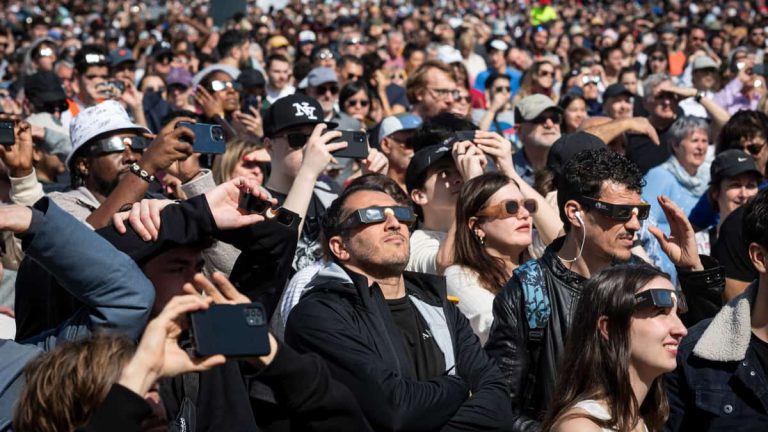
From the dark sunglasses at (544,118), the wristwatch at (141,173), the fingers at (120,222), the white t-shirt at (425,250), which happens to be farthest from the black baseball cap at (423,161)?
the fingers at (120,222)

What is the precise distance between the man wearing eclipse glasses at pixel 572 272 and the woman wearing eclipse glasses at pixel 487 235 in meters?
0.34

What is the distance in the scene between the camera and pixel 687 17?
73.2 feet

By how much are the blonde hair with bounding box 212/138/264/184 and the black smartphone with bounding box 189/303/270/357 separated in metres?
3.67

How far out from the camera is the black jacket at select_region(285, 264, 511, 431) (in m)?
3.82

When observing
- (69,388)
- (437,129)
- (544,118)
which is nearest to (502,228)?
(437,129)

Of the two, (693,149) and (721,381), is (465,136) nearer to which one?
(721,381)

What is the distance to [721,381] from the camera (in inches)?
156

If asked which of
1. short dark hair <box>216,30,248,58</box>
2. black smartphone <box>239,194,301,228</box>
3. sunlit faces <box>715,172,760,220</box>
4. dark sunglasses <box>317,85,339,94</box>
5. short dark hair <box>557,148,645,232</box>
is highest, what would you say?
black smartphone <box>239,194,301,228</box>

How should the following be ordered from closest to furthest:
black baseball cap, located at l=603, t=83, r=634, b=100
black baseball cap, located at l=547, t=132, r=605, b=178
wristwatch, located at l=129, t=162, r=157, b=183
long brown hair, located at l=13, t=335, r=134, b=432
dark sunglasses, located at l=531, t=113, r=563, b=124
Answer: long brown hair, located at l=13, t=335, r=134, b=432, wristwatch, located at l=129, t=162, r=157, b=183, black baseball cap, located at l=547, t=132, r=605, b=178, dark sunglasses, located at l=531, t=113, r=563, b=124, black baseball cap, located at l=603, t=83, r=634, b=100

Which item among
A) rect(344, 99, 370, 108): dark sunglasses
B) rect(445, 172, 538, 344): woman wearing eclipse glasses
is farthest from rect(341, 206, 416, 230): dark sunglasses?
rect(344, 99, 370, 108): dark sunglasses

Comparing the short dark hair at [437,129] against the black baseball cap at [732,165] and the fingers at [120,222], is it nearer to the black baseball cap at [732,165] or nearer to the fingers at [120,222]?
the black baseball cap at [732,165]

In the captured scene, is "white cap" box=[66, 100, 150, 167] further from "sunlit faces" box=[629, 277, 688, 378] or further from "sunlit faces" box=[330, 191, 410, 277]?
"sunlit faces" box=[629, 277, 688, 378]

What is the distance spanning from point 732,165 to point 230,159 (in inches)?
114

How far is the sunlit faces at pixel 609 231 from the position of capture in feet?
15.2
